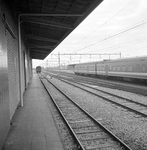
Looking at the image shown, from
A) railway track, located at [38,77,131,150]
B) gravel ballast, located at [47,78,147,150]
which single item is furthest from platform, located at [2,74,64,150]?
gravel ballast, located at [47,78,147,150]

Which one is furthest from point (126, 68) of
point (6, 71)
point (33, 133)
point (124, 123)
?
point (6, 71)

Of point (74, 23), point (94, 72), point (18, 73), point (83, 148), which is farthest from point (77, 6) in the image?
point (94, 72)

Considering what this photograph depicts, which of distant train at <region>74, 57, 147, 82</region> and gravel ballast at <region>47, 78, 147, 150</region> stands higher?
distant train at <region>74, 57, 147, 82</region>

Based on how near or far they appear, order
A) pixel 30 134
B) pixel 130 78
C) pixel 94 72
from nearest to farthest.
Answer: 1. pixel 30 134
2. pixel 130 78
3. pixel 94 72

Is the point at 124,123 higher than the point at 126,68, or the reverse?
the point at 126,68

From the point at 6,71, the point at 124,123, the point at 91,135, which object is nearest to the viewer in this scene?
the point at 6,71

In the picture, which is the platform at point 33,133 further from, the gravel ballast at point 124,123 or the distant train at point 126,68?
the distant train at point 126,68

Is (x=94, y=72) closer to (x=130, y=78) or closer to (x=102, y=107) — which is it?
(x=130, y=78)

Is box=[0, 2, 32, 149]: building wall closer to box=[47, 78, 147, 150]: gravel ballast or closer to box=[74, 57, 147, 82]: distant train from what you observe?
box=[47, 78, 147, 150]: gravel ballast

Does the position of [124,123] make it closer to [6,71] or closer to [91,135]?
[91,135]

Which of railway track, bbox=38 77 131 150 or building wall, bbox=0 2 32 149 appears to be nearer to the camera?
building wall, bbox=0 2 32 149

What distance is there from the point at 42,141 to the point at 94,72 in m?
28.6

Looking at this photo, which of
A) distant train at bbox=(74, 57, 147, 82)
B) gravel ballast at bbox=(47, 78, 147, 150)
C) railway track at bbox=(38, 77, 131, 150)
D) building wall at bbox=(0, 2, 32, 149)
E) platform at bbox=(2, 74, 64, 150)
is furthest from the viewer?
distant train at bbox=(74, 57, 147, 82)

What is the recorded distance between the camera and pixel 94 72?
107ft
